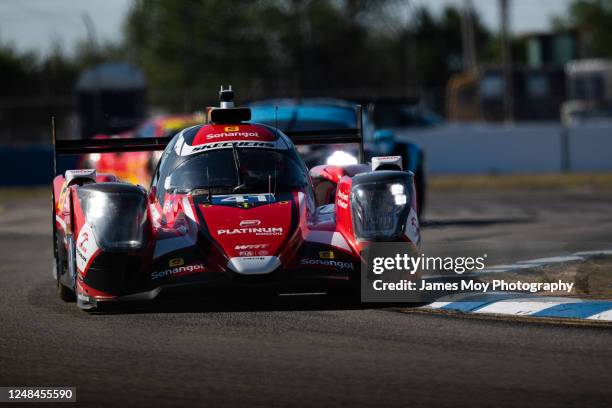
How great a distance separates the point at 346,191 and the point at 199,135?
1.47 meters

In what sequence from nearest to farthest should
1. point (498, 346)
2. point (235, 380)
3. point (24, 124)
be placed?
point (235, 380)
point (498, 346)
point (24, 124)

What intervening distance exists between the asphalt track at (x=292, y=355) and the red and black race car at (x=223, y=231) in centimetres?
24

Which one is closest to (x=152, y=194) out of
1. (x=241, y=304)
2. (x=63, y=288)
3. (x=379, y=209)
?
(x=63, y=288)

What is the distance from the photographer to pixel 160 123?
22688 mm

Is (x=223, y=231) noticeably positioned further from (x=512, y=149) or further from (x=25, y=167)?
(x=25, y=167)

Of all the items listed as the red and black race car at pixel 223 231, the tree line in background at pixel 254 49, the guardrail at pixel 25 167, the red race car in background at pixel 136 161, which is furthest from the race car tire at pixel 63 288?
the tree line in background at pixel 254 49

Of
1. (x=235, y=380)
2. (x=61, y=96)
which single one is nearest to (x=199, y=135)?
(x=235, y=380)

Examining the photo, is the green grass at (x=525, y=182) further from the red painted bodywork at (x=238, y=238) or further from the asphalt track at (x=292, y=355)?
the asphalt track at (x=292, y=355)

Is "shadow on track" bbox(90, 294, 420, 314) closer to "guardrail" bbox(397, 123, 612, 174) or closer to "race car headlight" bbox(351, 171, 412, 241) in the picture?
"race car headlight" bbox(351, 171, 412, 241)

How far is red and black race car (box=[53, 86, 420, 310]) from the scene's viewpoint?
8.48 meters

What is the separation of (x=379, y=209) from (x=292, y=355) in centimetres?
187

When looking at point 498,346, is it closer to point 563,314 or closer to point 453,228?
point 563,314

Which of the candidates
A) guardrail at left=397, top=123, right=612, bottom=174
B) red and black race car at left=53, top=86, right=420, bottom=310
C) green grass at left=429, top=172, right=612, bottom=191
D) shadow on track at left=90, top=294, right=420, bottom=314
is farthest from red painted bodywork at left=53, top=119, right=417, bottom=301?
guardrail at left=397, top=123, right=612, bottom=174

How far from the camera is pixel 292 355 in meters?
7.11
